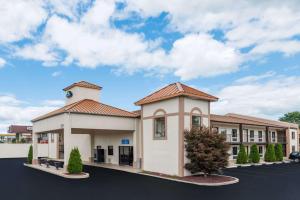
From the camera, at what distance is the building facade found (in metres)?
22.7

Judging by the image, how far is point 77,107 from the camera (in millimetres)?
25922

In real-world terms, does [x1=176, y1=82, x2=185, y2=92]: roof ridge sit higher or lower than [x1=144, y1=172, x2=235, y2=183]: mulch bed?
higher

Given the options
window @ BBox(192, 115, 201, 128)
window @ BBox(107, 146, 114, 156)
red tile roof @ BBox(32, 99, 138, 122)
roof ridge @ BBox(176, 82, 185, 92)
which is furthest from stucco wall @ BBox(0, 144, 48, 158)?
window @ BBox(192, 115, 201, 128)

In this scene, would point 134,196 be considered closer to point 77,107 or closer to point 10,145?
point 77,107

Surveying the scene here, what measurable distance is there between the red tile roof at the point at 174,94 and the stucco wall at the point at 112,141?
17.6ft

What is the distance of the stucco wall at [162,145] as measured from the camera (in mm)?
22594

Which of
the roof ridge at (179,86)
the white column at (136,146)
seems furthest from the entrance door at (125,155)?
the roof ridge at (179,86)

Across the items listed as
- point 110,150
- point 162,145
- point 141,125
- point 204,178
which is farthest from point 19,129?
point 204,178

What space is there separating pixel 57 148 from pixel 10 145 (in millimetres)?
10391

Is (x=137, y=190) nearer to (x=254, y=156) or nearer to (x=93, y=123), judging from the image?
(x=93, y=123)

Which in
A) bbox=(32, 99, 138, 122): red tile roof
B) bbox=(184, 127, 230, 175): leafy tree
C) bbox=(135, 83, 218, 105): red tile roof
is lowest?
bbox=(184, 127, 230, 175): leafy tree

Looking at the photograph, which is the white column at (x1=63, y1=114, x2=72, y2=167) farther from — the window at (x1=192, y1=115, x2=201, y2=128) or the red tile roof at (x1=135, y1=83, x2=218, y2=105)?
the window at (x1=192, y1=115, x2=201, y2=128)

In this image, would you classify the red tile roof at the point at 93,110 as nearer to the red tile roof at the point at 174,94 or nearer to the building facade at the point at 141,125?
the building facade at the point at 141,125

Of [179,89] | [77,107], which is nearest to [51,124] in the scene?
[77,107]
